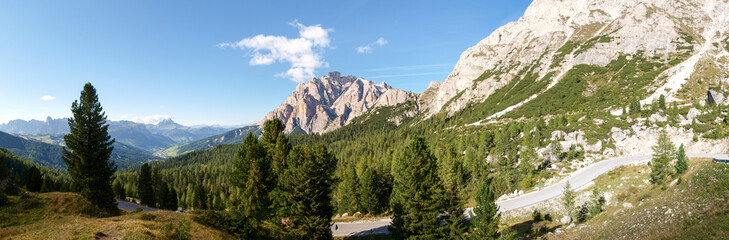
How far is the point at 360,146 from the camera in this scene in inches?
7008

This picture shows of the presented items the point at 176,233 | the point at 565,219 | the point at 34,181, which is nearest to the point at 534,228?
the point at 565,219

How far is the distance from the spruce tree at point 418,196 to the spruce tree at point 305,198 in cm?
785

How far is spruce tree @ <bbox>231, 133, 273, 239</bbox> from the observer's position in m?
26.3

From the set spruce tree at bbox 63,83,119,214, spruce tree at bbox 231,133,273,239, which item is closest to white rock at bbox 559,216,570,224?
spruce tree at bbox 231,133,273,239

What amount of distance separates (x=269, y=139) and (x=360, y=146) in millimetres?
146261

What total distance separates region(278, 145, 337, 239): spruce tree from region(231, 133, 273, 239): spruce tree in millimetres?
2272

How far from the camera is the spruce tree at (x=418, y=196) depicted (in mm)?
26484

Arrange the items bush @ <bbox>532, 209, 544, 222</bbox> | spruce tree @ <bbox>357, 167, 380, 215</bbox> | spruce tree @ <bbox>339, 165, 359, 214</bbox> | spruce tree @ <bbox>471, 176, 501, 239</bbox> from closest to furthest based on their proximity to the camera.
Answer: spruce tree @ <bbox>471, 176, 501, 239</bbox>
bush @ <bbox>532, 209, 544, 222</bbox>
spruce tree @ <bbox>357, 167, 380, 215</bbox>
spruce tree @ <bbox>339, 165, 359, 214</bbox>

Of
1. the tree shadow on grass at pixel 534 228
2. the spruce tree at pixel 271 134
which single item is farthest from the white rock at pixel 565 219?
the spruce tree at pixel 271 134

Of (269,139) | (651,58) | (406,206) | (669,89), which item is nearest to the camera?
(406,206)

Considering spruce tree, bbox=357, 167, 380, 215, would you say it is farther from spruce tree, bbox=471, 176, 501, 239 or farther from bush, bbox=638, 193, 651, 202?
bush, bbox=638, 193, 651, 202

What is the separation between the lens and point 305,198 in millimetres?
27281

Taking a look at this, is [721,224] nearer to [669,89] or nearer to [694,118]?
[694,118]

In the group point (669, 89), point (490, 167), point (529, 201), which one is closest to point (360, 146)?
A: point (490, 167)
